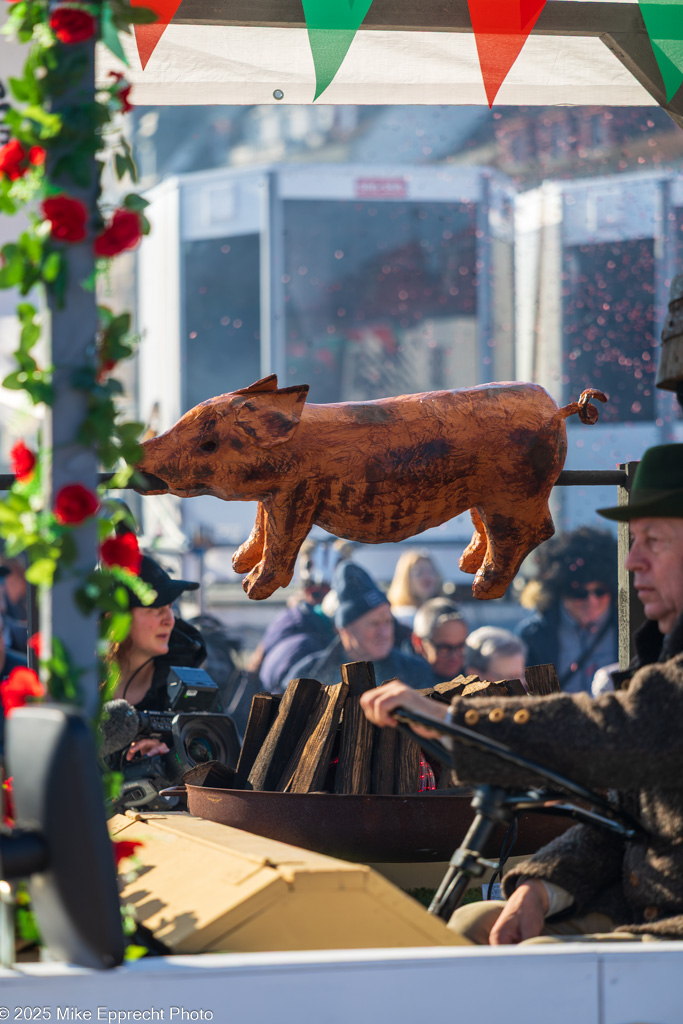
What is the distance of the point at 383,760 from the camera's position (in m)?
2.47

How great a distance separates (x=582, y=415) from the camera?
2.66 meters

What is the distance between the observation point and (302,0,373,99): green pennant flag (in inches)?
101

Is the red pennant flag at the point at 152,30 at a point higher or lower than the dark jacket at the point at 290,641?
higher

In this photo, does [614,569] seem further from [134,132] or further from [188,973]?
[134,132]

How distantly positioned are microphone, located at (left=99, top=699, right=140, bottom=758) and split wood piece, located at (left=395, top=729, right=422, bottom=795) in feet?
2.69

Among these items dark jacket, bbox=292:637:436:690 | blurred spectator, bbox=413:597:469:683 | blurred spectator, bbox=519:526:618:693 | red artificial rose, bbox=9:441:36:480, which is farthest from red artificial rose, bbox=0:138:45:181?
blurred spectator, bbox=519:526:618:693

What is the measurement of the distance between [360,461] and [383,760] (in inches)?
26.9

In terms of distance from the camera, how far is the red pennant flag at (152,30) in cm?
248

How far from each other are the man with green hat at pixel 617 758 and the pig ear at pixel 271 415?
75 centimetres

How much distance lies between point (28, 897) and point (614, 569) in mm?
6016

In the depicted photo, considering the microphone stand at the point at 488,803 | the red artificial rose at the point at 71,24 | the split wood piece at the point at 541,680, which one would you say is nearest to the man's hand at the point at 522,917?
the microphone stand at the point at 488,803

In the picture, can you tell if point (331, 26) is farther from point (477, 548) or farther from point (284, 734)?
point (284, 734)

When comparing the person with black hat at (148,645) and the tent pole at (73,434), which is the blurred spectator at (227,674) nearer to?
the person with black hat at (148,645)

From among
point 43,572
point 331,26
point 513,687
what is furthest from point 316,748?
point 331,26
